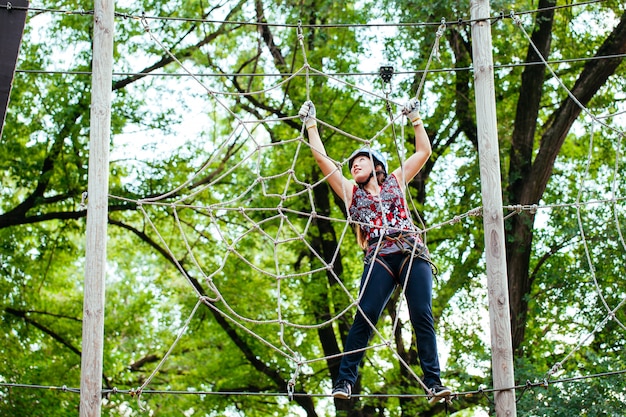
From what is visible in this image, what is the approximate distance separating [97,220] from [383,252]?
1.45 metres

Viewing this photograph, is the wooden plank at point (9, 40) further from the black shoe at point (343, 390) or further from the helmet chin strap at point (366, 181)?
the black shoe at point (343, 390)

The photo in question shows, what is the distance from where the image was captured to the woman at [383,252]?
4.94 m

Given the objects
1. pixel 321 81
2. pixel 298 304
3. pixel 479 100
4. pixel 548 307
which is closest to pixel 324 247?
pixel 298 304

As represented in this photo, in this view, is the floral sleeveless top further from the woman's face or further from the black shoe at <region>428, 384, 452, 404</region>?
the black shoe at <region>428, 384, 452, 404</region>

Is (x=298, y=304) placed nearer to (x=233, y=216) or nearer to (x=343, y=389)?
(x=233, y=216)

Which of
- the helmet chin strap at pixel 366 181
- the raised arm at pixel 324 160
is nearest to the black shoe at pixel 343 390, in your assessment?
the raised arm at pixel 324 160

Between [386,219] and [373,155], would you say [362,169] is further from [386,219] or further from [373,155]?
[386,219]

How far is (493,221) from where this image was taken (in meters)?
4.93

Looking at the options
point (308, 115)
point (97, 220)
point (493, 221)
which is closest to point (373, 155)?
point (308, 115)

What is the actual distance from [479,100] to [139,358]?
9526 millimetres

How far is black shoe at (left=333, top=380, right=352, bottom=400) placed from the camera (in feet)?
15.7

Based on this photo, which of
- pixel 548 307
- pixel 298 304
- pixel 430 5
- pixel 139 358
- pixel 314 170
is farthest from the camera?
pixel 139 358

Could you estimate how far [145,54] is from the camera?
37.2 feet

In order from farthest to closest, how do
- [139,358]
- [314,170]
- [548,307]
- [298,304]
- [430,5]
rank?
[139,358] < [298,304] < [314,170] < [548,307] < [430,5]
